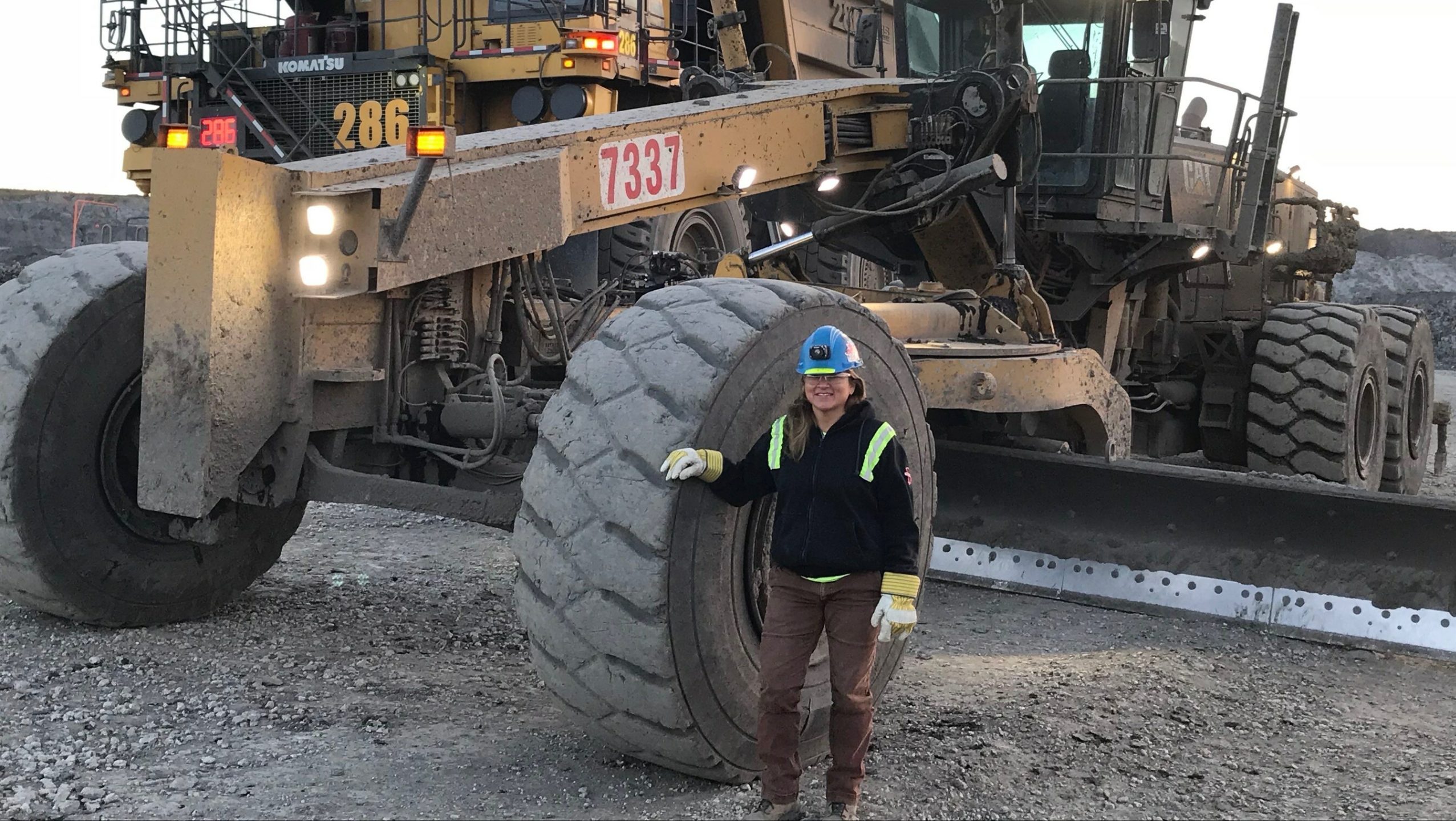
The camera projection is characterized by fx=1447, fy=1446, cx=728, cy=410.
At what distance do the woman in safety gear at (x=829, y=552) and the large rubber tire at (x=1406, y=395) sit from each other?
263 inches

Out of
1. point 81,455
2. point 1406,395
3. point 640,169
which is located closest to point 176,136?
point 81,455

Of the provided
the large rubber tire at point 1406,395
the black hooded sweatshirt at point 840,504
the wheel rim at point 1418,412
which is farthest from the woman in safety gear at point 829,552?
the wheel rim at point 1418,412

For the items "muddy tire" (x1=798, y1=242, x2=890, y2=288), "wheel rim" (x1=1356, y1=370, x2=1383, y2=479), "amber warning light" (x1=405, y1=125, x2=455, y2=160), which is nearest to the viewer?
"amber warning light" (x1=405, y1=125, x2=455, y2=160)

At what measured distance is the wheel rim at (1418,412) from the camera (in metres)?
9.93

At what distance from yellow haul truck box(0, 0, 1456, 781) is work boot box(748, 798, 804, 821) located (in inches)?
7.3

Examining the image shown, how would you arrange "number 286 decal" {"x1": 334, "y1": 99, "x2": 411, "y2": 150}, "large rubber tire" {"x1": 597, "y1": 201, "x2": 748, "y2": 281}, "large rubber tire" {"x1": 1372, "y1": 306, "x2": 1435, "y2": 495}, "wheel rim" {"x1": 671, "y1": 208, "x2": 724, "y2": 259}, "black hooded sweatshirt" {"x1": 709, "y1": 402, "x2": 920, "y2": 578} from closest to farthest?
"black hooded sweatshirt" {"x1": 709, "y1": 402, "x2": 920, "y2": 578} → "large rubber tire" {"x1": 597, "y1": 201, "x2": 748, "y2": 281} → "large rubber tire" {"x1": 1372, "y1": 306, "x2": 1435, "y2": 495} → "wheel rim" {"x1": 671, "y1": 208, "x2": 724, "y2": 259} → "number 286 decal" {"x1": 334, "y1": 99, "x2": 411, "y2": 150}

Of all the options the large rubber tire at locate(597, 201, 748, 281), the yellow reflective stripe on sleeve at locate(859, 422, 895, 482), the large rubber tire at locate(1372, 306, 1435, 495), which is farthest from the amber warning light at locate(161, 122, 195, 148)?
the large rubber tire at locate(1372, 306, 1435, 495)

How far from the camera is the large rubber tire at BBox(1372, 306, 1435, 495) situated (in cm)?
941

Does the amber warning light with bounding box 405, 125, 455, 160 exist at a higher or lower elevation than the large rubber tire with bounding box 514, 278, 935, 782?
higher

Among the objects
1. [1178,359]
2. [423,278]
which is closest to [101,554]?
[423,278]

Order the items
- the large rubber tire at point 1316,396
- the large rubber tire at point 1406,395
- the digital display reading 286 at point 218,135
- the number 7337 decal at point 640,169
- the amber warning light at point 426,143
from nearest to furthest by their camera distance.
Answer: the amber warning light at point 426,143, the digital display reading 286 at point 218,135, the number 7337 decal at point 640,169, the large rubber tire at point 1316,396, the large rubber tire at point 1406,395

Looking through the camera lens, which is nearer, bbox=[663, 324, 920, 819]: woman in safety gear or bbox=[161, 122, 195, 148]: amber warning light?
bbox=[663, 324, 920, 819]: woman in safety gear

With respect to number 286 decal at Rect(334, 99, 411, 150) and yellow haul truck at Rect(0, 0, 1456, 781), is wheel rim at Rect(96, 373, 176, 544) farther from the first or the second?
number 286 decal at Rect(334, 99, 411, 150)

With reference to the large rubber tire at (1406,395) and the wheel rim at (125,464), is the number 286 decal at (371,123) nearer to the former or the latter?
the wheel rim at (125,464)
